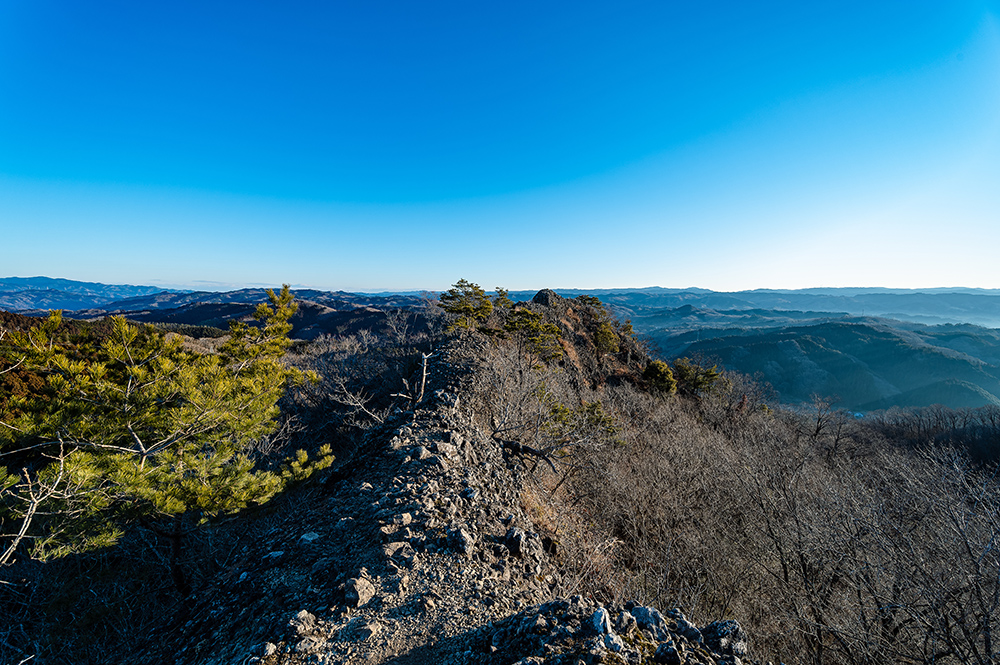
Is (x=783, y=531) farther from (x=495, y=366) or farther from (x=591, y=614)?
(x=495, y=366)

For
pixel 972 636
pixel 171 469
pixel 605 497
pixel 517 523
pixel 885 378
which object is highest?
pixel 171 469

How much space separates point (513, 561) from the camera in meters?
6.36

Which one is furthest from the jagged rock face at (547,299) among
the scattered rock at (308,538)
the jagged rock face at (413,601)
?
the scattered rock at (308,538)

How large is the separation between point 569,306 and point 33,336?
43145 mm

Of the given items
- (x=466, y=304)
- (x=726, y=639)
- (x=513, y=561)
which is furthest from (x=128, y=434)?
(x=466, y=304)

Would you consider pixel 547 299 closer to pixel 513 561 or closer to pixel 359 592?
pixel 513 561

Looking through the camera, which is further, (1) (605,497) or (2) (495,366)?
(2) (495,366)

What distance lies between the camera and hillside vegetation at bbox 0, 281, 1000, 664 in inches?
→ 183

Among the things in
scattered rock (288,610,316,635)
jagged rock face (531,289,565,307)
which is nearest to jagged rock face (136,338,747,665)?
scattered rock (288,610,316,635)

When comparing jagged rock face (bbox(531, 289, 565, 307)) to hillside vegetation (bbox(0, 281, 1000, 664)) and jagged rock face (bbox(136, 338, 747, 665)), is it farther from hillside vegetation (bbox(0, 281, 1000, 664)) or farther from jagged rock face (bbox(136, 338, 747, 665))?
Result: jagged rock face (bbox(136, 338, 747, 665))

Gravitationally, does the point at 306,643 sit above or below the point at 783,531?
above

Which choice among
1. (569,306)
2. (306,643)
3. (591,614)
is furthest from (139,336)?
(569,306)

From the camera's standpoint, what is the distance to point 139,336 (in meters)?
7.25

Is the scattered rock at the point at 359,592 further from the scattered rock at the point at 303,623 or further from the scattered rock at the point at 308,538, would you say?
the scattered rock at the point at 308,538
